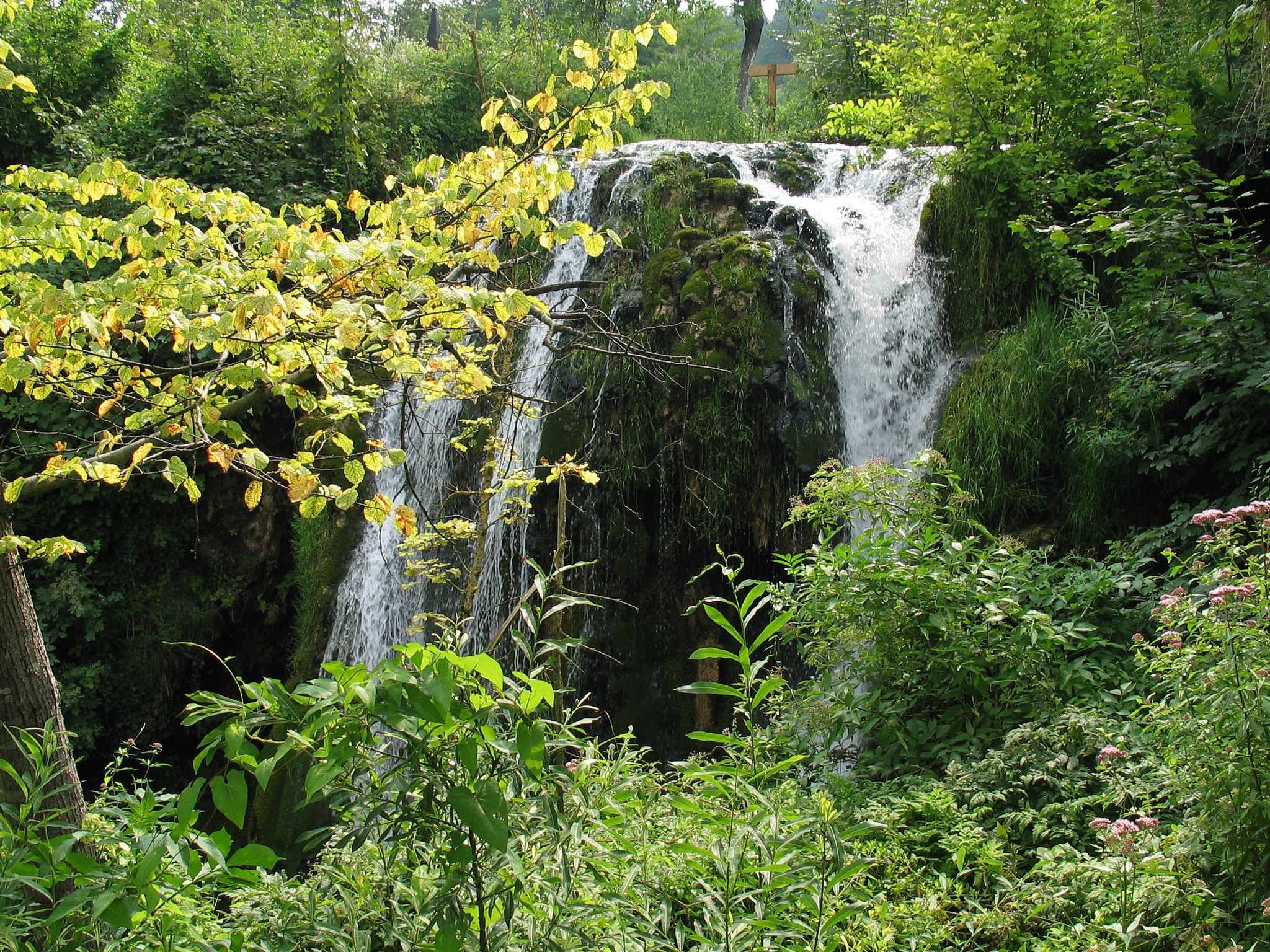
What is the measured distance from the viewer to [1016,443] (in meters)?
5.77

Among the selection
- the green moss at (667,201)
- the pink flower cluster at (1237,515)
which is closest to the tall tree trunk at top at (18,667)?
the pink flower cluster at (1237,515)

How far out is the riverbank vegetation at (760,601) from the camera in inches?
61.6

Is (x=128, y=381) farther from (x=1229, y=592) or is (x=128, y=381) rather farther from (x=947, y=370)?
(x=947, y=370)

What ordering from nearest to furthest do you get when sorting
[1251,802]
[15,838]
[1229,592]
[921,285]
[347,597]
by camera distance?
1. [15,838]
2. [1251,802]
3. [1229,592]
4. [921,285]
5. [347,597]

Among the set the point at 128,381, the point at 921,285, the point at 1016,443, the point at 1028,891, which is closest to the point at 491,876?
the point at 1028,891

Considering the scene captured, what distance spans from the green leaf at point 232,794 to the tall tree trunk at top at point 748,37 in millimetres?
18922

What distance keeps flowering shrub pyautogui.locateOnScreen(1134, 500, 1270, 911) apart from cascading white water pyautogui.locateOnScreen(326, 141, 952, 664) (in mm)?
3853

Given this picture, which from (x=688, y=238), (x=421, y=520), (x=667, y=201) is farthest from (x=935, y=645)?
(x=667, y=201)

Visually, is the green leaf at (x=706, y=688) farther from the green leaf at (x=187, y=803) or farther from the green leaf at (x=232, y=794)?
the green leaf at (x=187, y=803)

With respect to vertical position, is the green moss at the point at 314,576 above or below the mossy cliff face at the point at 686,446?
below

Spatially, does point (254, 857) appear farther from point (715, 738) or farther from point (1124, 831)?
point (1124, 831)

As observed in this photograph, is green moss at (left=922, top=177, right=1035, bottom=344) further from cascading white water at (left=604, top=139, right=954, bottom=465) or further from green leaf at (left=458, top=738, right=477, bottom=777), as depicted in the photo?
green leaf at (left=458, top=738, right=477, bottom=777)

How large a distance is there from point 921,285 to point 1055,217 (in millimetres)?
1160

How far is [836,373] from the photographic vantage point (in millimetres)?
6973
